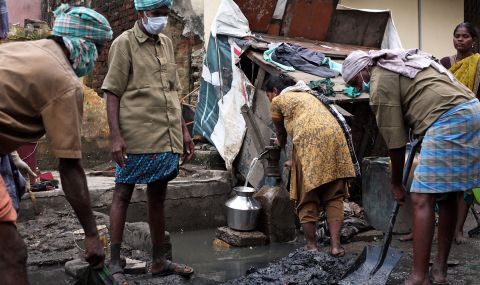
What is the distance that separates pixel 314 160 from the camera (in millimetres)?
5148

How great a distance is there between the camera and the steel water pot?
5906 mm

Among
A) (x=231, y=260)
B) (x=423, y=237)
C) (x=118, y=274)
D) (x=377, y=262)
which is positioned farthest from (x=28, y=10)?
(x=423, y=237)

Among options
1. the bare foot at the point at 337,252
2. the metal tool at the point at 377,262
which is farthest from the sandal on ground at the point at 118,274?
the bare foot at the point at 337,252

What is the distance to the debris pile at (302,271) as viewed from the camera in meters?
4.29

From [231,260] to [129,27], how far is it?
18.5ft

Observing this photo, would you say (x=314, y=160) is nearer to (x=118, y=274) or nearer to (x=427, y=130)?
(x=427, y=130)

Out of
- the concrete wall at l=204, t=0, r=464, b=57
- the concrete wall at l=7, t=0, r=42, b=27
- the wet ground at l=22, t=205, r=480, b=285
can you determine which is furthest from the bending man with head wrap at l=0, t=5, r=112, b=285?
the concrete wall at l=7, t=0, r=42, b=27

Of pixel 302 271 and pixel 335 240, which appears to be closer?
pixel 302 271

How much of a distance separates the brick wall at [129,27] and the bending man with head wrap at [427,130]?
5.30 meters

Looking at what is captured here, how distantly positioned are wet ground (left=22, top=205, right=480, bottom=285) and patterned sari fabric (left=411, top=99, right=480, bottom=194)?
38.8 inches

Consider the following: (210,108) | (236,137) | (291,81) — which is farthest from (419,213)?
(210,108)

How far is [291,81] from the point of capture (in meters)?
6.29

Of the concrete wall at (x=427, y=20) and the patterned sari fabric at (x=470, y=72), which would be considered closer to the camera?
the patterned sari fabric at (x=470, y=72)

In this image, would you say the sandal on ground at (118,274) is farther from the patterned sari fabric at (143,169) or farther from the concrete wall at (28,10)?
the concrete wall at (28,10)
